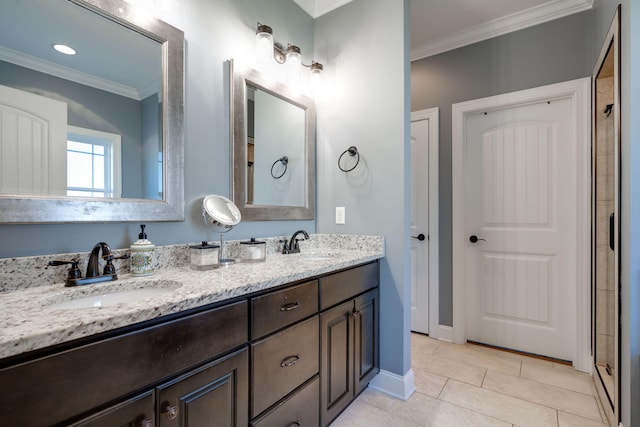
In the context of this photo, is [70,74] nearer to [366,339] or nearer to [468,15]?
[366,339]

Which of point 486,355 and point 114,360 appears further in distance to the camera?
point 486,355

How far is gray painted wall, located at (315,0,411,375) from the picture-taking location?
1914 millimetres

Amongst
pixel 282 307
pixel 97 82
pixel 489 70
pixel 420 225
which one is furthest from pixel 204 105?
pixel 489 70

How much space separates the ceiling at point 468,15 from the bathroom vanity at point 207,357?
2012 millimetres

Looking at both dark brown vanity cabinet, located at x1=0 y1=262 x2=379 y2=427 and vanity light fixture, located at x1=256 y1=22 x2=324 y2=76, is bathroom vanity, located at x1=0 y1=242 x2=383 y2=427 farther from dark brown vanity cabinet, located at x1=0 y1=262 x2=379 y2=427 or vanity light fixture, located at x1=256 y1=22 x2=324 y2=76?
vanity light fixture, located at x1=256 y1=22 x2=324 y2=76

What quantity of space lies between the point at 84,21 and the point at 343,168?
150 cm

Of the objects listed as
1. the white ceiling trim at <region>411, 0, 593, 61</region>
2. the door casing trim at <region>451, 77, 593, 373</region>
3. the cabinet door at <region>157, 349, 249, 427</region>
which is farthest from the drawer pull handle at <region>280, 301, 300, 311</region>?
the white ceiling trim at <region>411, 0, 593, 61</region>

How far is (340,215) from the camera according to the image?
2156mm

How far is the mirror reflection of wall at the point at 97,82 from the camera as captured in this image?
41.5 inches

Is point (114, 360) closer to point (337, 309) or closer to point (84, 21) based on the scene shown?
point (337, 309)

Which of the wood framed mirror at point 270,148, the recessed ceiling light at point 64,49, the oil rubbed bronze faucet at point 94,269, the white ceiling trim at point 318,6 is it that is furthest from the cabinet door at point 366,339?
the white ceiling trim at point 318,6

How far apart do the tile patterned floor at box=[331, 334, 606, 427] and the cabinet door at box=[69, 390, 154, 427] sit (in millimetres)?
1160

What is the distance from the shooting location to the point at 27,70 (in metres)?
1.05

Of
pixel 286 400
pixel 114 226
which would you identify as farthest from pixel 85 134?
pixel 286 400
